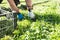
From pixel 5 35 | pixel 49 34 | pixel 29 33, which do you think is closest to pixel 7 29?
pixel 5 35

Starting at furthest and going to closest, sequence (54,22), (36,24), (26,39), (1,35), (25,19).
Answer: (25,19), (54,22), (36,24), (1,35), (26,39)

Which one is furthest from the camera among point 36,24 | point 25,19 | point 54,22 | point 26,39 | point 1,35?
point 25,19

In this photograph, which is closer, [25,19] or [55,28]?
[55,28]

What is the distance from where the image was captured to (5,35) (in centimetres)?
526

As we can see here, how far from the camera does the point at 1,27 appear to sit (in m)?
5.58

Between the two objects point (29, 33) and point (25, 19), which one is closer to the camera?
point (29, 33)

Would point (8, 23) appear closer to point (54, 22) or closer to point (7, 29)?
point (7, 29)

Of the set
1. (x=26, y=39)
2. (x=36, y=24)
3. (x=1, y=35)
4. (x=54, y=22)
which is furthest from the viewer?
(x=54, y=22)

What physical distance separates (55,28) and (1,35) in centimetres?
137

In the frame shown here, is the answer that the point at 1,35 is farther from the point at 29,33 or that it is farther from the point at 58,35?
the point at 58,35

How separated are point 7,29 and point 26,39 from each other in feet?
2.62

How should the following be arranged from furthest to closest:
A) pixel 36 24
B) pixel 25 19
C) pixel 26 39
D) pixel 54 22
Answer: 1. pixel 25 19
2. pixel 54 22
3. pixel 36 24
4. pixel 26 39

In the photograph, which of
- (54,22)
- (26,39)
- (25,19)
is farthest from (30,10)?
(26,39)

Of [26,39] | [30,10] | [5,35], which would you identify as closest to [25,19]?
[30,10]
